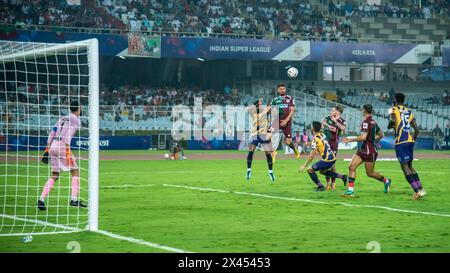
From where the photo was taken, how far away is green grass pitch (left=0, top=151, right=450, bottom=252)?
451 inches

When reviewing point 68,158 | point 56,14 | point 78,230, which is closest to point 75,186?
point 68,158

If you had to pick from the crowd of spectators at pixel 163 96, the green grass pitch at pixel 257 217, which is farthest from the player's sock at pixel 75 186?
the crowd of spectators at pixel 163 96

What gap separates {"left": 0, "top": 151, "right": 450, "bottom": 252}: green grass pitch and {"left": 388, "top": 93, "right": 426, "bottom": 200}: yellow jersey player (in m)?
0.41

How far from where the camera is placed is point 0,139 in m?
35.7

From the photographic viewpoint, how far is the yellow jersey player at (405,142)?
1791 centimetres

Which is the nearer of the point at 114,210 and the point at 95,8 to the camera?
the point at 114,210

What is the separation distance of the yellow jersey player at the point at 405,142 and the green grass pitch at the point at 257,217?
0.41 metres

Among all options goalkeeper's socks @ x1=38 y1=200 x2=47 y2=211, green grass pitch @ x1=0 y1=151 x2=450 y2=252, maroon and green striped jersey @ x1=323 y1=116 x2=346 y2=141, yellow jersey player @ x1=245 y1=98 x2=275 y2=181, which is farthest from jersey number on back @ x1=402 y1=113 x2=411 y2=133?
goalkeeper's socks @ x1=38 y1=200 x2=47 y2=211

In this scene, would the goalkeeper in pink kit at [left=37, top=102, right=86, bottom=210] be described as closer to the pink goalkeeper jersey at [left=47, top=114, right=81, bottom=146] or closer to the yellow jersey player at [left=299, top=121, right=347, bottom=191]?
the pink goalkeeper jersey at [left=47, top=114, right=81, bottom=146]

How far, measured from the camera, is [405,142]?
59.1 ft

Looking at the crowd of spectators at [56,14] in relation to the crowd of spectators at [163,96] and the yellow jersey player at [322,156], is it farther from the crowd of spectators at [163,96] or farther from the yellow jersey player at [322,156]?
the yellow jersey player at [322,156]

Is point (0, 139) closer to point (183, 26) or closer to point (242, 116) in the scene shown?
point (242, 116)

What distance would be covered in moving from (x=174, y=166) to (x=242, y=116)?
18259mm
